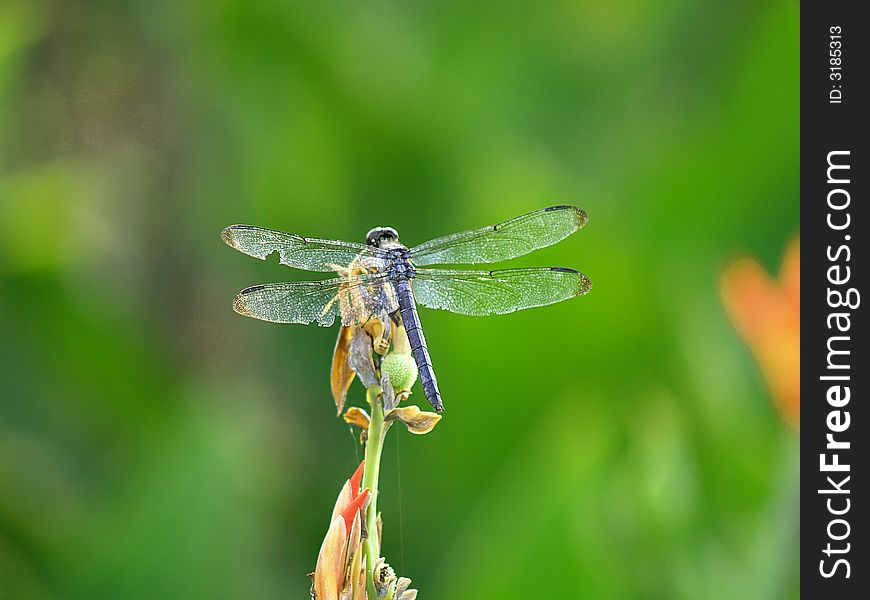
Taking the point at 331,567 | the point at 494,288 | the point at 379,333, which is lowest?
the point at 331,567

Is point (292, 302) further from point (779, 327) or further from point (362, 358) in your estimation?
Result: point (779, 327)

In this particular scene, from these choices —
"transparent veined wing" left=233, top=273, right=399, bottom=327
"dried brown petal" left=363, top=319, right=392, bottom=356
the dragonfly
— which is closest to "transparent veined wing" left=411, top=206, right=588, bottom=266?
the dragonfly

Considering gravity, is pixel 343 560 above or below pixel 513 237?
below

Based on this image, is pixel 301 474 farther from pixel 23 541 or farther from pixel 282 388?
pixel 23 541

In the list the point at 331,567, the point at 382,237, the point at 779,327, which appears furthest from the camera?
the point at 779,327

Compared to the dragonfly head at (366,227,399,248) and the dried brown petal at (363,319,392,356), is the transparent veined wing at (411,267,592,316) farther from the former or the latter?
the dried brown petal at (363,319,392,356)

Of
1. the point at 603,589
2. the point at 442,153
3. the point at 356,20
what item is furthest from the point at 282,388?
the point at 603,589

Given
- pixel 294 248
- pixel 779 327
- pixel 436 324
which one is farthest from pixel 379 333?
pixel 436 324

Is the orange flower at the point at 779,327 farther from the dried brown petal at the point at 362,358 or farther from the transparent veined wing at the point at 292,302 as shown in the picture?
the dried brown petal at the point at 362,358
